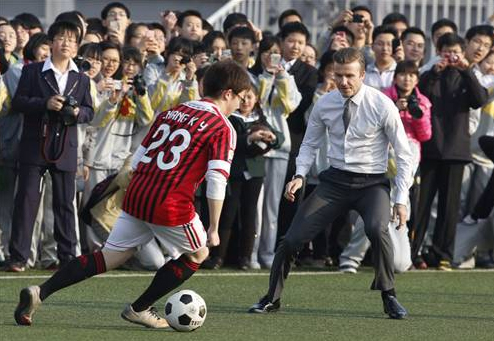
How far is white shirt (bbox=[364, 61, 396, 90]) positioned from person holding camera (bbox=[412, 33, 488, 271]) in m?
0.39

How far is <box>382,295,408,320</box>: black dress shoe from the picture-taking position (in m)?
10.1

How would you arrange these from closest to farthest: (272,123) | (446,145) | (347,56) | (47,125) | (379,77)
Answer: (347,56) < (47,125) < (272,123) < (446,145) < (379,77)

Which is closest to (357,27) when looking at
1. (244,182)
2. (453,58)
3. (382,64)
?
(382,64)

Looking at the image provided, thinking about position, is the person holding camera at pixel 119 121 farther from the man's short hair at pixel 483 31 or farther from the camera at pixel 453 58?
the man's short hair at pixel 483 31

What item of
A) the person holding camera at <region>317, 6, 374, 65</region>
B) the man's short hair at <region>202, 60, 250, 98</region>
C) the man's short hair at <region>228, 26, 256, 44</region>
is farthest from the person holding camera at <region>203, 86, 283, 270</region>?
the man's short hair at <region>202, 60, 250, 98</region>

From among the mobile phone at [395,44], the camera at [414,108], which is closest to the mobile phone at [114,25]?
the mobile phone at [395,44]

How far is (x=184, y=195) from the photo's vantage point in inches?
352

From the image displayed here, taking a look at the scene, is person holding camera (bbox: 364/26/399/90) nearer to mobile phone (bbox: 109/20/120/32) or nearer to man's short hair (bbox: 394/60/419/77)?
man's short hair (bbox: 394/60/419/77)

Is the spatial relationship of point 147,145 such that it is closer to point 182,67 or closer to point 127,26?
point 182,67

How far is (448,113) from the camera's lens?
46.8 feet

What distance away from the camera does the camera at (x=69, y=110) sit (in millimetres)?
12555

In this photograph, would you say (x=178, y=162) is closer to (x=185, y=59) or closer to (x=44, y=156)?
(x=44, y=156)

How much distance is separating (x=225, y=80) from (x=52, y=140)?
4.22 metres

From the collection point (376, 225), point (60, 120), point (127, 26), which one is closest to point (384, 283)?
point (376, 225)
